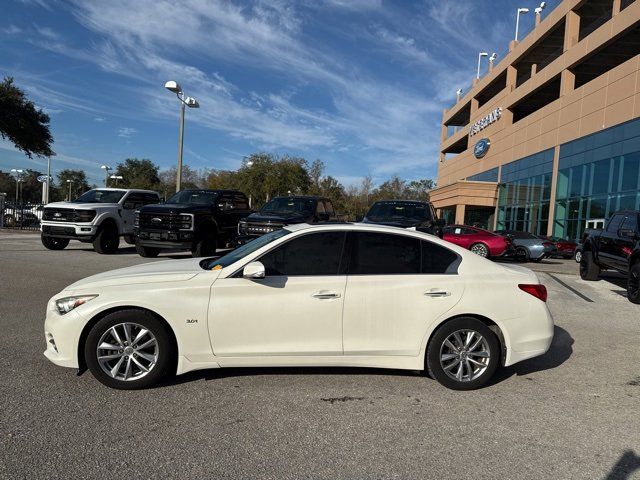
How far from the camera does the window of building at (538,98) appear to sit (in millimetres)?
37147

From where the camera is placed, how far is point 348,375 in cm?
471

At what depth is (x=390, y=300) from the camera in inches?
172

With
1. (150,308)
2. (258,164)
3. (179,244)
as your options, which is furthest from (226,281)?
(258,164)

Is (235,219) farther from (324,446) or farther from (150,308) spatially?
(324,446)

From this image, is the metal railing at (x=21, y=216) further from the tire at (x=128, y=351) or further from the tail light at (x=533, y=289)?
the tail light at (x=533, y=289)

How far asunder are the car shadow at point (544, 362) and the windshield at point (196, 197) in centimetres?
1055

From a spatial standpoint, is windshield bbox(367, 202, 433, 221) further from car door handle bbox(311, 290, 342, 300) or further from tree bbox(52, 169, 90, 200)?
tree bbox(52, 169, 90, 200)

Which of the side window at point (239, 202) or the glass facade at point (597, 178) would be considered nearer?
the side window at point (239, 202)

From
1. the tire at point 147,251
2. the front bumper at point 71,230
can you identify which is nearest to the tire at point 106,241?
the front bumper at point 71,230

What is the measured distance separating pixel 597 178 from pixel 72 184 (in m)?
94.2

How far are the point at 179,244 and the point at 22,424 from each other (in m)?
9.51

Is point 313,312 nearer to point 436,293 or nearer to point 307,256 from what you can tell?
point 307,256

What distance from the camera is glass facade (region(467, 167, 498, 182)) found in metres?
44.9

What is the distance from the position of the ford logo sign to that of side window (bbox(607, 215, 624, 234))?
36306 mm
